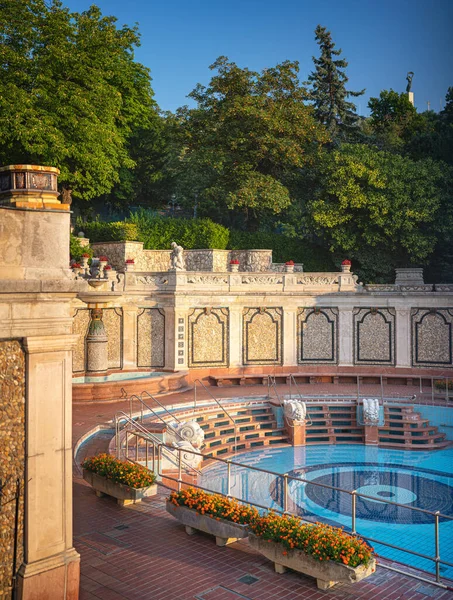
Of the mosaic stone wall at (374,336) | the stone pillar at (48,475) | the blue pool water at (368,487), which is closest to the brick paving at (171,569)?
the stone pillar at (48,475)

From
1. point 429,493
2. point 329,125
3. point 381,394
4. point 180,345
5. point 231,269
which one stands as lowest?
point 429,493

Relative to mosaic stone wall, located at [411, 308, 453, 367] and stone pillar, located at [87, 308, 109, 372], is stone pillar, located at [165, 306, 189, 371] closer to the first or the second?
stone pillar, located at [87, 308, 109, 372]

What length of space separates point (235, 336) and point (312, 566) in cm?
1983

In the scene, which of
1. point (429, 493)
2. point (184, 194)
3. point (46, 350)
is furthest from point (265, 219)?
Answer: point (46, 350)

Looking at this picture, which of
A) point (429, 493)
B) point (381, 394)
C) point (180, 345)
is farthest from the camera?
point (180, 345)

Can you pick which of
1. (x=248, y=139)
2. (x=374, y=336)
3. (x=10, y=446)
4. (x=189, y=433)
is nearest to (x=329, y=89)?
(x=248, y=139)

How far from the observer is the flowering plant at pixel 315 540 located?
9.63m

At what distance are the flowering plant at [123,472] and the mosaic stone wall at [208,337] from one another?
14.7m

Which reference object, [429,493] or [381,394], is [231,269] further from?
[429,493]

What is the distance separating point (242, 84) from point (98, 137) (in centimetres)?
1122

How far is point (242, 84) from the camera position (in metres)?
36.4

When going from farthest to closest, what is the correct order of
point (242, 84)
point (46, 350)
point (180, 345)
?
point (242, 84) → point (180, 345) → point (46, 350)

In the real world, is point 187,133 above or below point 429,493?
above

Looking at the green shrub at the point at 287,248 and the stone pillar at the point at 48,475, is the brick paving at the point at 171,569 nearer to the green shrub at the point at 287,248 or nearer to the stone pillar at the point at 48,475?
the stone pillar at the point at 48,475
